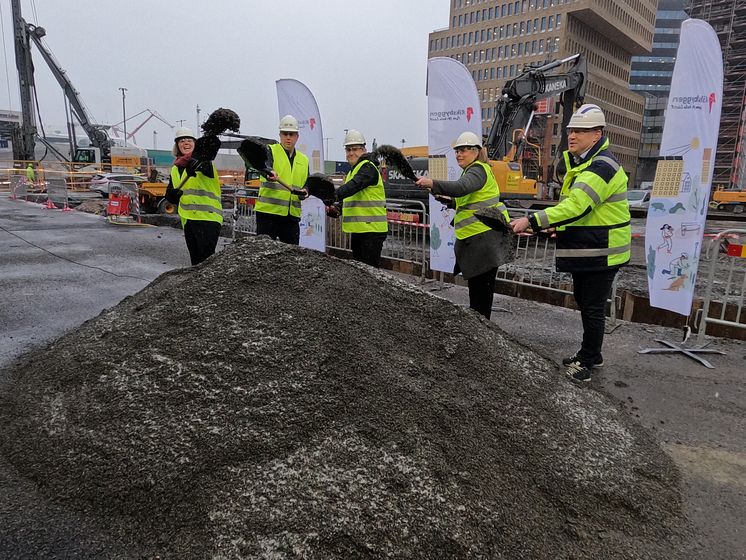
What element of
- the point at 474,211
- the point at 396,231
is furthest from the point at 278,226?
the point at 396,231

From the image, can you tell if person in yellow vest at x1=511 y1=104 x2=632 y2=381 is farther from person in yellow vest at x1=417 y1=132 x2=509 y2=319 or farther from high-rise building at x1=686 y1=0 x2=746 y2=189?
high-rise building at x1=686 y1=0 x2=746 y2=189

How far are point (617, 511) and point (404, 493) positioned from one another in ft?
3.16

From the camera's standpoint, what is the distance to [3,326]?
180 inches

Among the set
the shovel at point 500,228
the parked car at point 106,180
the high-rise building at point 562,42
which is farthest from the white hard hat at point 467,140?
the high-rise building at point 562,42

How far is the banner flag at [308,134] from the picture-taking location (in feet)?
27.3

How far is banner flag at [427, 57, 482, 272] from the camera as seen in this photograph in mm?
6273

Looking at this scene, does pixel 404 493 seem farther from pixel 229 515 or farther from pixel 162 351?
pixel 162 351

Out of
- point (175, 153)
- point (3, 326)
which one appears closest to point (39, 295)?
point (3, 326)

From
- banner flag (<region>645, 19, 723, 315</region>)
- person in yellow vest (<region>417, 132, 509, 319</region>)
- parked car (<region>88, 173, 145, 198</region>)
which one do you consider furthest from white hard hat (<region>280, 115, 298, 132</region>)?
parked car (<region>88, 173, 145, 198</region>)

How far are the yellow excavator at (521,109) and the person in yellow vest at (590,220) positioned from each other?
9.14 meters

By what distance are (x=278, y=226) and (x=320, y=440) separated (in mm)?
3106

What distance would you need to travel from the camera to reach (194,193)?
4.56 meters

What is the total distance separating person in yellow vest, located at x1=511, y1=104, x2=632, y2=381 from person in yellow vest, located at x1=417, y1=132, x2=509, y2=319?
0.50 metres

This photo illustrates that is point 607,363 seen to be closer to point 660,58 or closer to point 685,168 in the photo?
point 685,168
